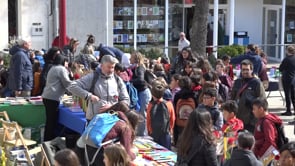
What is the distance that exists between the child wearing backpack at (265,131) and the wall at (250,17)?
19.7m

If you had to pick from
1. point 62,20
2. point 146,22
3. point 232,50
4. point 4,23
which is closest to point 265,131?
point 62,20

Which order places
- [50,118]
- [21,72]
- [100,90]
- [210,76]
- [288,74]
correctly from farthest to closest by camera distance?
[288,74], [21,72], [50,118], [210,76], [100,90]

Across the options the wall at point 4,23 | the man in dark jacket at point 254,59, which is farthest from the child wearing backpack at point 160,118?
the wall at point 4,23

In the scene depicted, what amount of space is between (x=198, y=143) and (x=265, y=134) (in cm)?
162

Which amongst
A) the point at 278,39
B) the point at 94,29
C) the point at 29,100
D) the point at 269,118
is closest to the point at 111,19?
the point at 94,29

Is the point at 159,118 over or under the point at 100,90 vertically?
under

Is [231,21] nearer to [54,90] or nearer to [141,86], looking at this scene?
[141,86]

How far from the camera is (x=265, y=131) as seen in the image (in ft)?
28.4

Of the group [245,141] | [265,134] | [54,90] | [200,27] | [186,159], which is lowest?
[186,159]

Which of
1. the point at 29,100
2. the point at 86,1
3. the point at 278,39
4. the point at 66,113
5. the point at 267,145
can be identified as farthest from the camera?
the point at 278,39

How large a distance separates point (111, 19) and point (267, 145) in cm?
1609

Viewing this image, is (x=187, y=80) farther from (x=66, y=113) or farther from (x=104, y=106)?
(x=66, y=113)

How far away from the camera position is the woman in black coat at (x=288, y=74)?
615 inches

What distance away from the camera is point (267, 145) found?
8648mm
